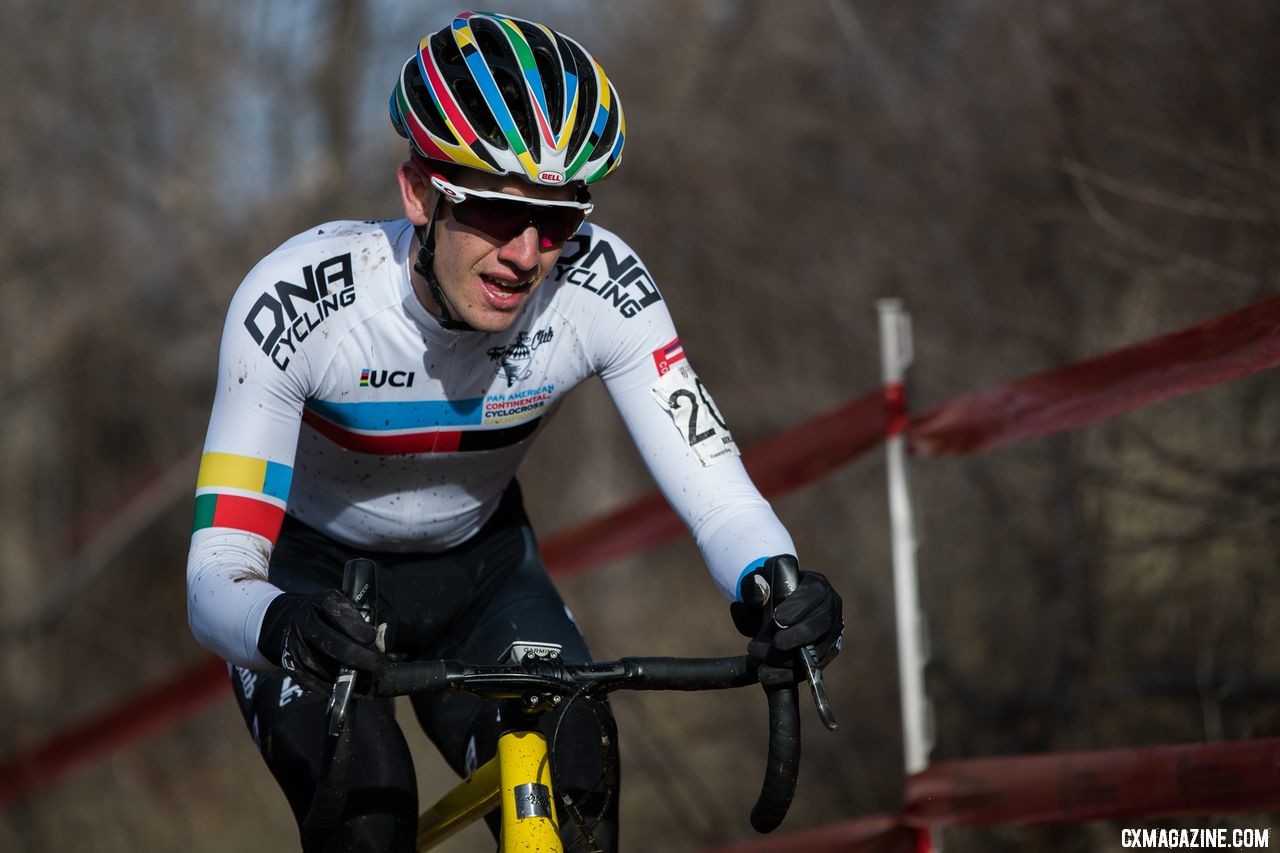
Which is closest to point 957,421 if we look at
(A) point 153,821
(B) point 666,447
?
(B) point 666,447

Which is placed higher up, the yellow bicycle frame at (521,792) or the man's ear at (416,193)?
the man's ear at (416,193)

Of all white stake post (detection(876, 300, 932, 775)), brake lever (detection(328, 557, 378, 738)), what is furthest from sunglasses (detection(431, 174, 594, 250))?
white stake post (detection(876, 300, 932, 775))

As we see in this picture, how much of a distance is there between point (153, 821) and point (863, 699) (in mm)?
7004

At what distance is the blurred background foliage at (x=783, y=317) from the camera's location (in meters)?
5.75

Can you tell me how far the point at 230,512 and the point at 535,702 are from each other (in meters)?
0.87

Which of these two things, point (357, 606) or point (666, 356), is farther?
point (666, 356)

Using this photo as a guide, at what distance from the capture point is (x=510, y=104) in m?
3.10

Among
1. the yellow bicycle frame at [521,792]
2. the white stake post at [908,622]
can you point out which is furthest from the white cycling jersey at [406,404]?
the white stake post at [908,622]

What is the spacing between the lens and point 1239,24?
525cm

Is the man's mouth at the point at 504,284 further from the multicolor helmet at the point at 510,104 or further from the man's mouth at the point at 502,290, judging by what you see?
the multicolor helmet at the point at 510,104

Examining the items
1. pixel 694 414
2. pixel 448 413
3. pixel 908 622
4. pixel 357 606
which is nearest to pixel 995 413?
pixel 908 622

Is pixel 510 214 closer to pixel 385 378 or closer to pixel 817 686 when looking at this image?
pixel 385 378

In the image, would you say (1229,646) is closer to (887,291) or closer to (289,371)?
(887,291)

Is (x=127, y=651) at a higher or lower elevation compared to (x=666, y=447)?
higher
